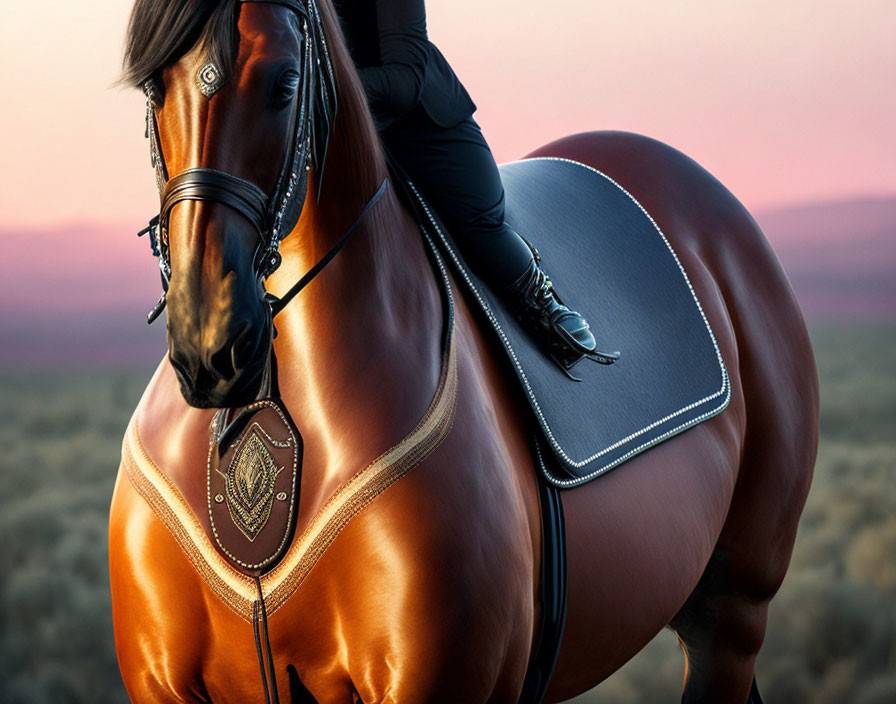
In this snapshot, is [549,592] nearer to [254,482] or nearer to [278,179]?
[254,482]

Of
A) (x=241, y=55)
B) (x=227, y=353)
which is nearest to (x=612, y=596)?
(x=227, y=353)

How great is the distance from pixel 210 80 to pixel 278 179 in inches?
7.5

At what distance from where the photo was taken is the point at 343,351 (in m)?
2.08

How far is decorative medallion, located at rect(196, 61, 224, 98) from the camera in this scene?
1771 mm

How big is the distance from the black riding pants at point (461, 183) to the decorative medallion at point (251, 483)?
701mm

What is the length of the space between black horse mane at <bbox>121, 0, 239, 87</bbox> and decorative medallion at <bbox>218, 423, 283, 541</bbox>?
69 cm

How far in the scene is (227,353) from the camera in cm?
174

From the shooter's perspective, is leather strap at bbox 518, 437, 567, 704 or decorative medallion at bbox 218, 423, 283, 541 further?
leather strap at bbox 518, 437, 567, 704

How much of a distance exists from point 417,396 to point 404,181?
536 millimetres

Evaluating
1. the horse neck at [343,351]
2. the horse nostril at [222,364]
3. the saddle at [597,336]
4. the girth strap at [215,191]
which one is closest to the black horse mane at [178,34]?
the girth strap at [215,191]

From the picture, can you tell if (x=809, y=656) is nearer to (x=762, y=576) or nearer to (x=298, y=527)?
(x=762, y=576)

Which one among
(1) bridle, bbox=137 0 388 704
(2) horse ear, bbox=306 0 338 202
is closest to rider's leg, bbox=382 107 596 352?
(1) bridle, bbox=137 0 388 704

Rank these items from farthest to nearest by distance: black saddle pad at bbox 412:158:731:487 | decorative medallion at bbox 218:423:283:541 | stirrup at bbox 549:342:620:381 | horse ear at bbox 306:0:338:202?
1. stirrup at bbox 549:342:620:381
2. black saddle pad at bbox 412:158:731:487
3. decorative medallion at bbox 218:423:283:541
4. horse ear at bbox 306:0:338:202

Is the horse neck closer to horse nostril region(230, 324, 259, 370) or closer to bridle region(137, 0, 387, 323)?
bridle region(137, 0, 387, 323)
